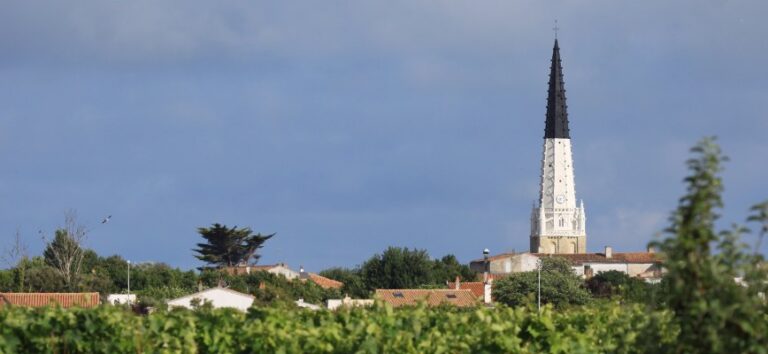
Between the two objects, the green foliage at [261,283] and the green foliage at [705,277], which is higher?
the green foliage at [261,283]

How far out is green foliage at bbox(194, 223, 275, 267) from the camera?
138m

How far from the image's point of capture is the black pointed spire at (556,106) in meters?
174

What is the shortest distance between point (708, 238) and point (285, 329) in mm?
8612

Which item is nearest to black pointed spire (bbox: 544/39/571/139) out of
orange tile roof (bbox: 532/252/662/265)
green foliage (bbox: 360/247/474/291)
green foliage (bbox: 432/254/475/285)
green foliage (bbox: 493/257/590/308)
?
orange tile roof (bbox: 532/252/662/265)

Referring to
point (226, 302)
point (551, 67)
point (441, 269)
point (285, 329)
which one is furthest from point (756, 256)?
point (551, 67)

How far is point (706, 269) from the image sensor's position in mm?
10344

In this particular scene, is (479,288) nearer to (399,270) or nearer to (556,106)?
(399,270)

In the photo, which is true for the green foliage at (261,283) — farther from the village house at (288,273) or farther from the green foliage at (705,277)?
the green foliage at (705,277)

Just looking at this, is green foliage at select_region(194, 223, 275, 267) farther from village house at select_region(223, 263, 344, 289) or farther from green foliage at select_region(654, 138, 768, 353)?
green foliage at select_region(654, 138, 768, 353)

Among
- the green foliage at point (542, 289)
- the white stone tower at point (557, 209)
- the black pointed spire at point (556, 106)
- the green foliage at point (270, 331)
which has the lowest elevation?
the green foliage at point (270, 331)

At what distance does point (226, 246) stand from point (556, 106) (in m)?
49.9

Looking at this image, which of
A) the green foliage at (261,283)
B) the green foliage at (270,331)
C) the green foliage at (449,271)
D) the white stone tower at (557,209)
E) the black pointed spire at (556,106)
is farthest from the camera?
the white stone tower at (557,209)

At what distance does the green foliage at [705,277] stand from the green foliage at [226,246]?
127 meters

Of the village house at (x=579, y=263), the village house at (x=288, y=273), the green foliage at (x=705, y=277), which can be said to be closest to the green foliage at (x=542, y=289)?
the village house at (x=288, y=273)
